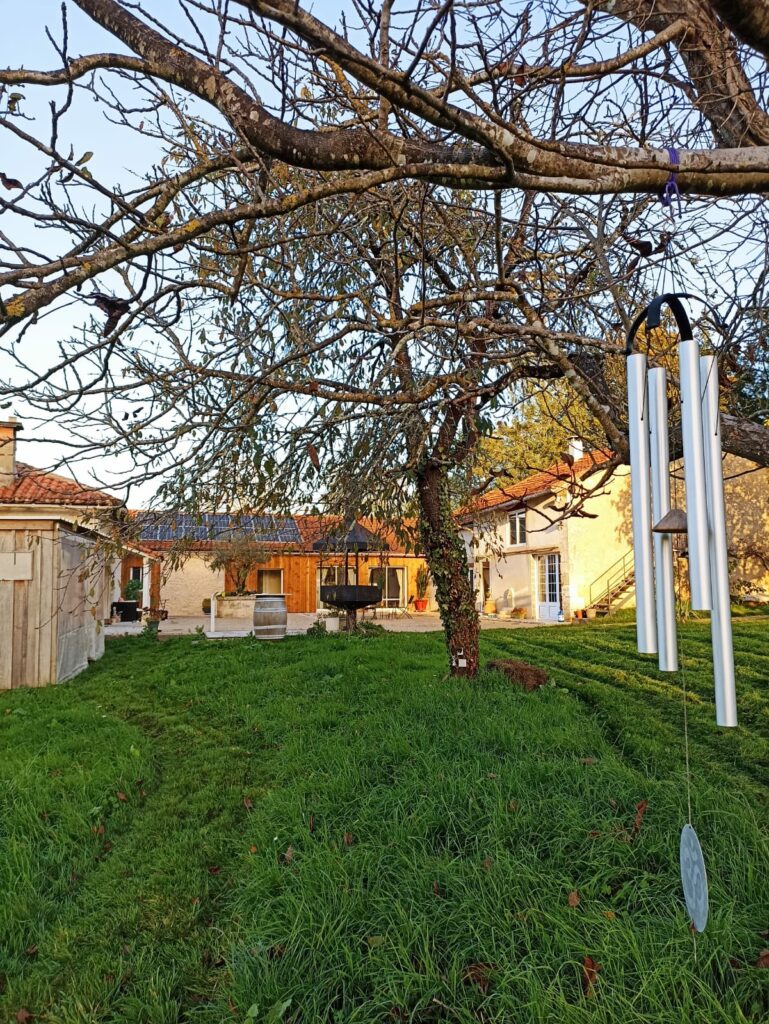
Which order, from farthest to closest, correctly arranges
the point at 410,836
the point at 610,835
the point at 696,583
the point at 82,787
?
the point at 82,787 → the point at 410,836 → the point at 610,835 → the point at 696,583

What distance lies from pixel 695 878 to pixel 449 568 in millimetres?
6419

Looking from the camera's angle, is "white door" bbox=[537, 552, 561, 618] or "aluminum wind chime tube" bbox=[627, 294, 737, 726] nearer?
"aluminum wind chime tube" bbox=[627, 294, 737, 726]

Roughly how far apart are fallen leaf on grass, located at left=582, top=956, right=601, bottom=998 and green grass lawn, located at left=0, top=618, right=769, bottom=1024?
16 mm

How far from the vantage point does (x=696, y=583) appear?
1.95m

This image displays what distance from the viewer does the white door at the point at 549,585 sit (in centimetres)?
2345

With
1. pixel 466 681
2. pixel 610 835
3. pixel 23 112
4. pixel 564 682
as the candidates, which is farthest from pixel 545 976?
pixel 564 682

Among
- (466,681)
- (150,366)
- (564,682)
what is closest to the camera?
(150,366)

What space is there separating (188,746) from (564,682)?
16.5 feet

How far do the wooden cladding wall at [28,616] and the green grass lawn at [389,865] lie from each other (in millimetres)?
3786

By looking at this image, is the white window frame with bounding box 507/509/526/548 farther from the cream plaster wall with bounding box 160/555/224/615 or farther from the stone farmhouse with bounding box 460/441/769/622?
the cream plaster wall with bounding box 160/555/224/615

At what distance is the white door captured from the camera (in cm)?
2345

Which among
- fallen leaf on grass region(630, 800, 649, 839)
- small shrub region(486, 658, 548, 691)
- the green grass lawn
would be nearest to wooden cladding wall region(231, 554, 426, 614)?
small shrub region(486, 658, 548, 691)

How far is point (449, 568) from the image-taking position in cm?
Answer: 860

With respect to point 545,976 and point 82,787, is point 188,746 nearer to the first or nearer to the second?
point 82,787
